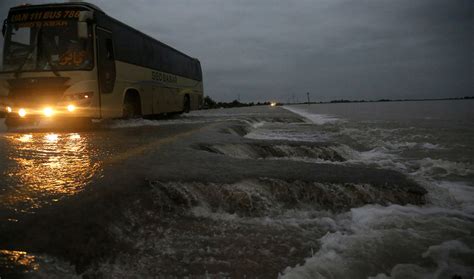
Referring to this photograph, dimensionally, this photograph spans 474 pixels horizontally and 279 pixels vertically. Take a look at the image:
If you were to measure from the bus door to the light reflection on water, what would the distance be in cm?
425

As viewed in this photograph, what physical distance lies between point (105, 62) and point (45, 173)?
295 inches

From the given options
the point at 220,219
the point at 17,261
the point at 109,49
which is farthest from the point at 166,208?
the point at 109,49

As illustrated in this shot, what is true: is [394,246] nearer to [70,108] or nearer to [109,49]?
[70,108]

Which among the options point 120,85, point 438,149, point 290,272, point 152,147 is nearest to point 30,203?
point 290,272

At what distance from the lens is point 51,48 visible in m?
10.5

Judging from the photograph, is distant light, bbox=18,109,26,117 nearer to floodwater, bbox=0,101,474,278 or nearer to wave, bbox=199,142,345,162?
floodwater, bbox=0,101,474,278

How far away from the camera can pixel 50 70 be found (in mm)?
10336

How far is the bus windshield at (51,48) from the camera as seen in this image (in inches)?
411

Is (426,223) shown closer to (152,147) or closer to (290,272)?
(290,272)

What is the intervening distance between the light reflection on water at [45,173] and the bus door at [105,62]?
13.9ft

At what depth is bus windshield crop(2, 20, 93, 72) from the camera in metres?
10.4

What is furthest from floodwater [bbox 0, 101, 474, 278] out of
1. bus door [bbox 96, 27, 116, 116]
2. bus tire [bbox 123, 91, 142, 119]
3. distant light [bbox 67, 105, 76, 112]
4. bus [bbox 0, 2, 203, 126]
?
bus tire [bbox 123, 91, 142, 119]

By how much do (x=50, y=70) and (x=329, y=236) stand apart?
968 cm

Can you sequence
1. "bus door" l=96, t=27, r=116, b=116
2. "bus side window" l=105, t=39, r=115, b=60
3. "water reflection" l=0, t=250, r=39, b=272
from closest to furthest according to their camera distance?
"water reflection" l=0, t=250, r=39, b=272, "bus door" l=96, t=27, r=116, b=116, "bus side window" l=105, t=39, r=115, b=60
